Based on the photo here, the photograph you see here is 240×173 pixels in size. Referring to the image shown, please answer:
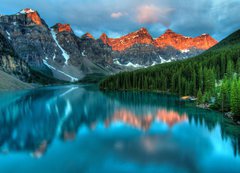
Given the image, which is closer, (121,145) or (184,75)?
(121,145)

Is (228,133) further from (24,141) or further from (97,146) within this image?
(24,141)

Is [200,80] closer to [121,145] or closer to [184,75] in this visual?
[184,75]

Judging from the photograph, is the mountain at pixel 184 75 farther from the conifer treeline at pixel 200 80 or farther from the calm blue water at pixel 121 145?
the calm blue water at pixel 121 145

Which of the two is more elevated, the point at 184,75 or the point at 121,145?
the point at 184,75

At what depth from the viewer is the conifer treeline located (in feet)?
196

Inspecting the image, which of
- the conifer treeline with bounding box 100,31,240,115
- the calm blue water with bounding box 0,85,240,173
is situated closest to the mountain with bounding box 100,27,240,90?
the conifer treeline with bounding box 100,31,240,115

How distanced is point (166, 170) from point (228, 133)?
1909cm

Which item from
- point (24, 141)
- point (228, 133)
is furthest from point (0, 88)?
point (228, 133)

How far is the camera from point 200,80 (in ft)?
311

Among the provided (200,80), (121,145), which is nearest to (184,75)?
(200,80)

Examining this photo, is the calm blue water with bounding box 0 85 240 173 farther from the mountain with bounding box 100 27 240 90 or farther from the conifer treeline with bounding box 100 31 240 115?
the mountain with bounding box 100 27 240 90

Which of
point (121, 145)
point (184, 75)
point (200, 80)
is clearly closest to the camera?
point (121, 145)

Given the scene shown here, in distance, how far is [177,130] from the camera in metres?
44.8

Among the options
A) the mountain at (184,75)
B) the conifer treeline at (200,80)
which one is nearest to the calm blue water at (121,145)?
the conifer treeline at (200,80)
